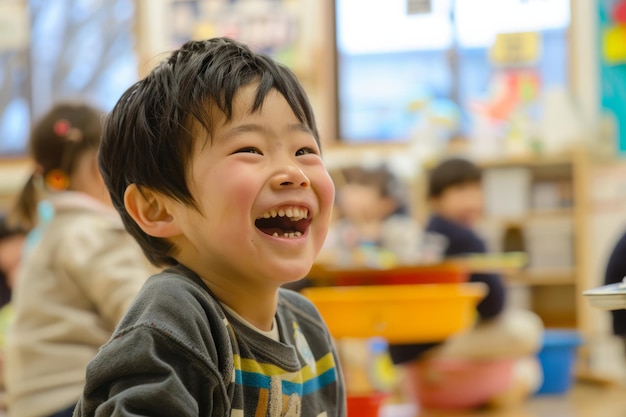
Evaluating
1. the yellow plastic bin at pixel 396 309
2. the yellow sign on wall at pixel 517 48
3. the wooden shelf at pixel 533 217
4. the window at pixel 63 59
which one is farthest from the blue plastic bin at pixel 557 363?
the window at pixel 63 59

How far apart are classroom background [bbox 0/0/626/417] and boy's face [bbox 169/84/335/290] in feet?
12.6

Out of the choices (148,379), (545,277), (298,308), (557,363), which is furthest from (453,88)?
(148,379)

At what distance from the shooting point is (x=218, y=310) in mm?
900

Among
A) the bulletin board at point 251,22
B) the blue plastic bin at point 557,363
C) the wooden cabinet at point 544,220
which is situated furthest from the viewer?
the bulletin board at point 251,22

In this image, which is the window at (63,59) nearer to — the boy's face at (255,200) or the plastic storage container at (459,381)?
the plastic storage container at (459,381)

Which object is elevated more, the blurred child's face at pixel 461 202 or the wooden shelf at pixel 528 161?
the wooden shelf at pixel 528 161

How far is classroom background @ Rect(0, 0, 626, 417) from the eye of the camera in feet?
16.8

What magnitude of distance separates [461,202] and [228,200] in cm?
289

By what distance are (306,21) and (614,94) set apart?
6.64 feet

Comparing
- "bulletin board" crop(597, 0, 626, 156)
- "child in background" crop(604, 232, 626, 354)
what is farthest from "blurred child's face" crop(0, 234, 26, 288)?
"bulletin board" crop(597, 0, 626, 156)

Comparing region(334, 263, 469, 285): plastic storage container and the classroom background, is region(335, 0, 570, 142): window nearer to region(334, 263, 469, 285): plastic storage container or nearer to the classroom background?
the classroom background

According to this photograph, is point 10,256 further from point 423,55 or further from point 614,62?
point 614,62

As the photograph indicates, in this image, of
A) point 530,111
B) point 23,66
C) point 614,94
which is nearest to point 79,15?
point 23,66

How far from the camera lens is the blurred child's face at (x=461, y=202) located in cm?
369
